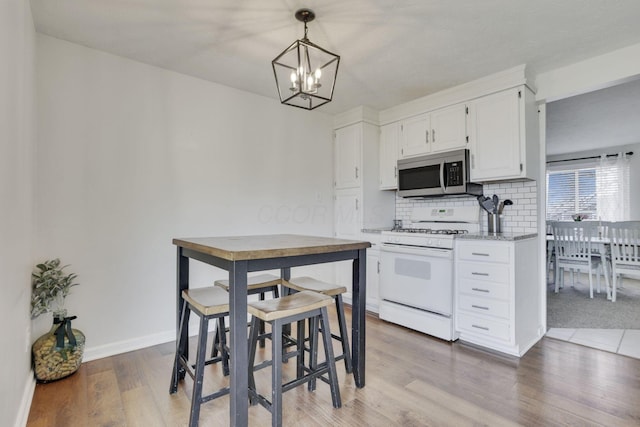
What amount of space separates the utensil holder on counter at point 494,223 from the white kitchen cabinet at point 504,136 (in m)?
0.40

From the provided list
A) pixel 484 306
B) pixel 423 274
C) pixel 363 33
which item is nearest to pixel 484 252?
pixel 484 306

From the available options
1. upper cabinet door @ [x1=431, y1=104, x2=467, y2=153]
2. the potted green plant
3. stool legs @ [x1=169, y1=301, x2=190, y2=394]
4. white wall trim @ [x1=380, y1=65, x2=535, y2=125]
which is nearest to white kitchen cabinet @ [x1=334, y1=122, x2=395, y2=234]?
white wall trim @ [x1=380, y1=65, x2=535, y2=125]

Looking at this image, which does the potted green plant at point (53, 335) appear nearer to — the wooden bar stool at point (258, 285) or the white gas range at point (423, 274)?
the wooden bar stool at point (258, 285)

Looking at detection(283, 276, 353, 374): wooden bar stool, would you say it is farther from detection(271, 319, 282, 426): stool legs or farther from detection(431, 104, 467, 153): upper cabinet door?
detection(431, 104, 467, 153): upper cabinet door

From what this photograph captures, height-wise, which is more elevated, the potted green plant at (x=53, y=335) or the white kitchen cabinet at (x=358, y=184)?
the white kitchen cabinet at (x=358, y=184)

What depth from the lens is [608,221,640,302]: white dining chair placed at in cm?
404

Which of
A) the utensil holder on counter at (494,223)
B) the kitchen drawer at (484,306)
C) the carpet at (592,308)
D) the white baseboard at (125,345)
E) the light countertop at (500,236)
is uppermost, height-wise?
the utensil holder on counter at (494,223)

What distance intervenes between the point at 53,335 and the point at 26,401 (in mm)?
445

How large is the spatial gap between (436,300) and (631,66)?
7.56ft

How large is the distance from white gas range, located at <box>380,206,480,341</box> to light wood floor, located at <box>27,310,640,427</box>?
0.38m

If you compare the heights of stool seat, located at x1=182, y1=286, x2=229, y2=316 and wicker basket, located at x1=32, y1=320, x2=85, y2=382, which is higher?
stool seat, located at x1=182, y1=286, x2=229, y2=316

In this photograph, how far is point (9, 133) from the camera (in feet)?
4.68

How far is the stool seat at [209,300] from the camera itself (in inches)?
65.4

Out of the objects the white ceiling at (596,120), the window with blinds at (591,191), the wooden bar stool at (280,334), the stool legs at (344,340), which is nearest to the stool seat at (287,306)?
the wooden bar stool at (280,334)
